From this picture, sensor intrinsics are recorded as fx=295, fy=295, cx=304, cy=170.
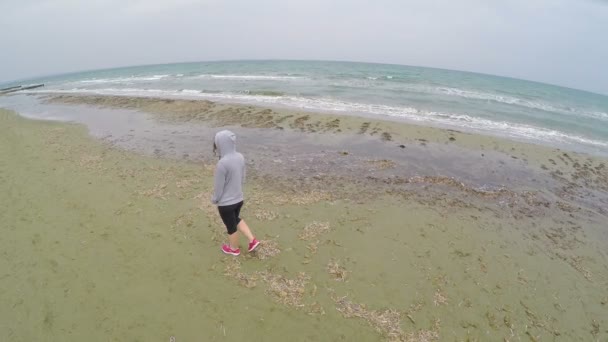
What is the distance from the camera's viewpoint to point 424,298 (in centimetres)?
415

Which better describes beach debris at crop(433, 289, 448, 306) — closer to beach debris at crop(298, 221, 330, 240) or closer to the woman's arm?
beach debris at crop(298, 221, 330, 240)

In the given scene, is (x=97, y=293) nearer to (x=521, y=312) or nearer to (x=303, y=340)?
(x=303, y=340)

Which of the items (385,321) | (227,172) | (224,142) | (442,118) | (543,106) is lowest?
(385,321)

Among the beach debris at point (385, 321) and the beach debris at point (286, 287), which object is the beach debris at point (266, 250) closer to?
the beach debris at point (286, 287)

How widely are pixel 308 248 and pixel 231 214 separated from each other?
1546mm

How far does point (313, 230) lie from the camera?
223 inches

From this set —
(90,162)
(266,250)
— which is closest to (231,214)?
(266,250)

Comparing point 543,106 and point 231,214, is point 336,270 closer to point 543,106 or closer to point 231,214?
point 231,214

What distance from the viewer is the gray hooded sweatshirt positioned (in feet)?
13.3

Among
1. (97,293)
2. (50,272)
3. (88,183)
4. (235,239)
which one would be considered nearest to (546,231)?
(235,239)

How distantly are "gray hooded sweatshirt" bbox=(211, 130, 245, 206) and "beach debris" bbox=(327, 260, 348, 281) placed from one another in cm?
181

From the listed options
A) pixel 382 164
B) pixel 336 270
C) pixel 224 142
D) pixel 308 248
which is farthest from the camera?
pixel 382 164

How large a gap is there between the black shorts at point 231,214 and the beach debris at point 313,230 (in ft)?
4.64

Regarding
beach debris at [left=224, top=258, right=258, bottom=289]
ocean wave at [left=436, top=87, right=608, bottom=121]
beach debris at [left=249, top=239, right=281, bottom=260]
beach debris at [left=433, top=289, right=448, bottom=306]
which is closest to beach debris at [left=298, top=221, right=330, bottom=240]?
beach debris at [left=249, top=239, right=281, bottom=260]
